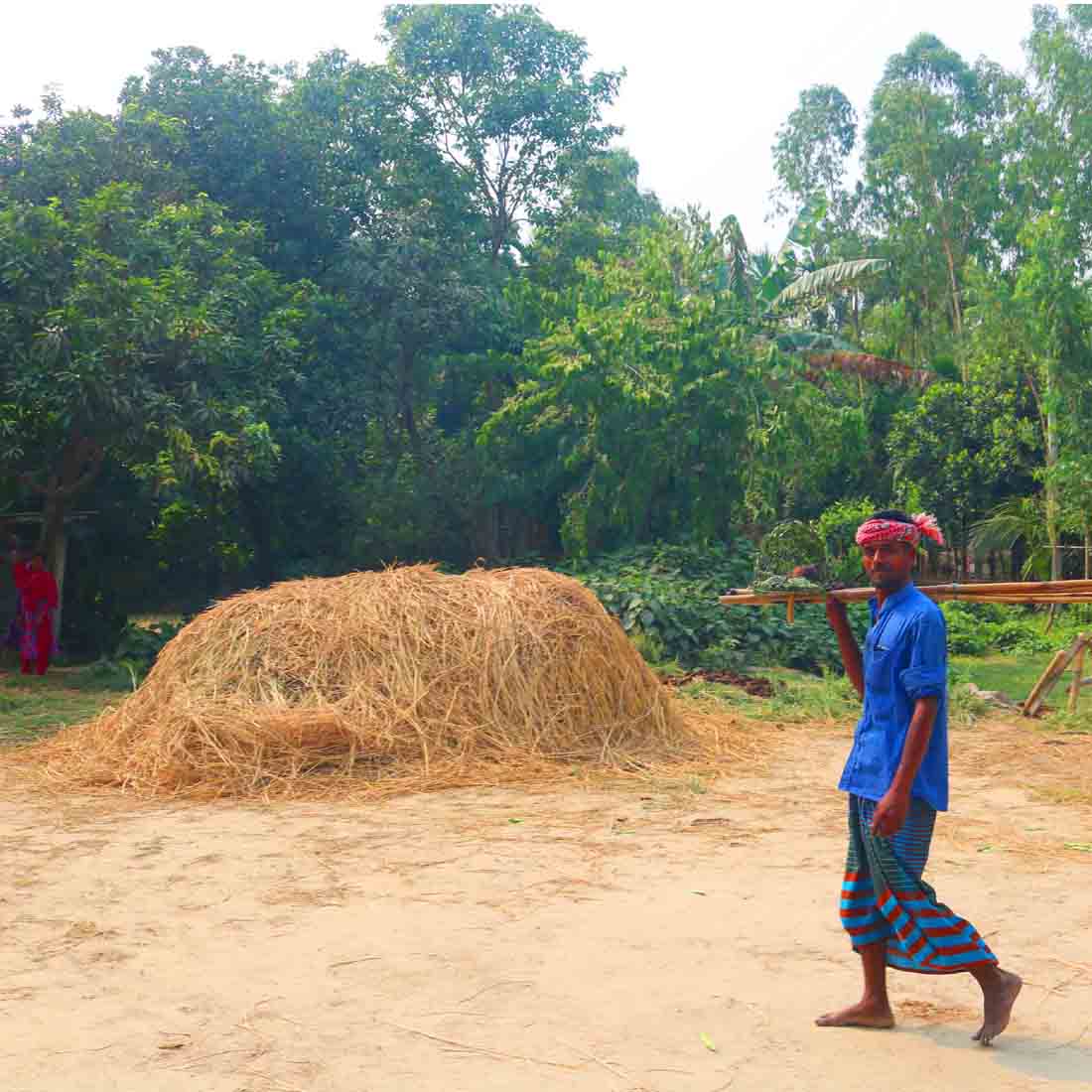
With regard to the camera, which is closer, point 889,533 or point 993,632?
point 889,533

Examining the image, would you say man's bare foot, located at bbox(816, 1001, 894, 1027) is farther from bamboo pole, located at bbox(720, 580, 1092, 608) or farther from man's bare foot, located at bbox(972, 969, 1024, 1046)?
bamboo pole, located at bbox(720, 580, 1092, 608)

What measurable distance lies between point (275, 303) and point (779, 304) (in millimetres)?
8646

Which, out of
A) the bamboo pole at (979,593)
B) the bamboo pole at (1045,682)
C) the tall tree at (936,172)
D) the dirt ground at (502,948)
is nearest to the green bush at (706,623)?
the bamboo pole at (1045,682)

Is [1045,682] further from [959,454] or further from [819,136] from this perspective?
[819,136]

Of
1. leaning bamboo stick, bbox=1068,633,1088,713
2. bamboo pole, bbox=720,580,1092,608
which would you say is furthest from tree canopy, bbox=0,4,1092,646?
bamboo pole, bbox=720,580,1092,608

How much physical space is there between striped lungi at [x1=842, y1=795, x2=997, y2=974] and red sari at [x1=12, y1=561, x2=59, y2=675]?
1109cm

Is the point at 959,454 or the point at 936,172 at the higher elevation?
the point at 936,172

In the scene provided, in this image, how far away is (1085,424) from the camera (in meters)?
17.8

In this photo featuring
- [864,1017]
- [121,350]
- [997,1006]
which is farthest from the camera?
[121,350]

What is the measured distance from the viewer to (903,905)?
132 inches

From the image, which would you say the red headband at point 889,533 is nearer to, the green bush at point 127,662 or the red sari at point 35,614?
the green bush at point 127,662

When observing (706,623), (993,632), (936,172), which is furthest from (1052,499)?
(936,172)

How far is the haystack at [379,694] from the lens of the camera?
7.33 meters

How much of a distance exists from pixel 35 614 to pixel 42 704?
8.04 ft
